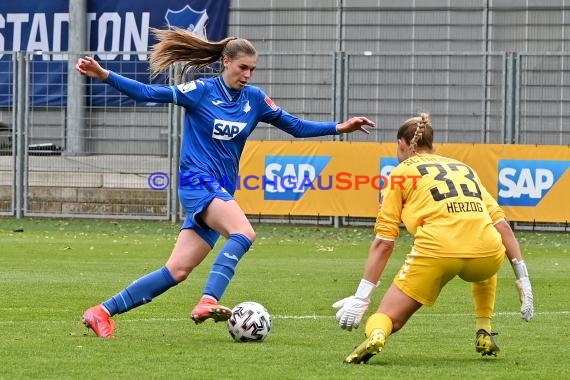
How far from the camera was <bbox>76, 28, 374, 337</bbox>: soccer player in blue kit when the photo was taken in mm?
9430

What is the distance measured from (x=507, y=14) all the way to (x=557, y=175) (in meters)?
4.35

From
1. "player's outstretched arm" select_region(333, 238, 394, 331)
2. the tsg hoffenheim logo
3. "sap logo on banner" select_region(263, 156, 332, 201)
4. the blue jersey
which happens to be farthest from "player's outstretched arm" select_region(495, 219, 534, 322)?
the tsg hoffenheim logo

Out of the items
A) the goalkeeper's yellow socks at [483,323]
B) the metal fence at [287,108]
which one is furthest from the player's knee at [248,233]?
the metal fence at [287,108]

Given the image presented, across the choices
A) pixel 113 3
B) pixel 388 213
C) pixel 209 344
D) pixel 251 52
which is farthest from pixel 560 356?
pixel 113 3

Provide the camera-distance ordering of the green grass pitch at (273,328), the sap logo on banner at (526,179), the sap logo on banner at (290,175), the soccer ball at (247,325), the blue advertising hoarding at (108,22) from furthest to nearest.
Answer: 1. the blue advertising hoarding at (108,22)
2. the sap logo on banner at (290,175)
3. the sap logo on banner at (526,179)
4. the soccer ball at (247,325)
5. the green grass pitch at (273,328)

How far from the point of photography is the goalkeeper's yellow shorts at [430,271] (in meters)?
7.99

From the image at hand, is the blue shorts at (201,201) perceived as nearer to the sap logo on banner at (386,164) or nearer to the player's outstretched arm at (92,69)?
the player's outstretched arm at (92,69)

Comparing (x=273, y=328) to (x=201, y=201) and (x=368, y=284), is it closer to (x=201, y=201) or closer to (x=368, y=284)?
(x=201, y=201)

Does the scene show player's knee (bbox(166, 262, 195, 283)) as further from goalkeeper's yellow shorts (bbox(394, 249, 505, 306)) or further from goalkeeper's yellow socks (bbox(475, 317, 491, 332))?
goalkeeper's yellow socks (bbox(475, 317, 491, 332))

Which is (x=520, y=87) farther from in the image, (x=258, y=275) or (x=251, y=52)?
(x=251, y=52)

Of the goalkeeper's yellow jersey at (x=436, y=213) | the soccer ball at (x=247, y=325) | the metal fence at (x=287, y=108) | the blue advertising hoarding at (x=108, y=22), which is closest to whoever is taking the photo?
the goalkeeper's yellow jersey at (x=436, y=213)

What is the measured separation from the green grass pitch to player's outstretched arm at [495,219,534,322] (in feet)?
1.02

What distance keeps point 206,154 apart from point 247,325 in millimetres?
1220

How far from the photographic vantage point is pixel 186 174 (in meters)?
9.66
